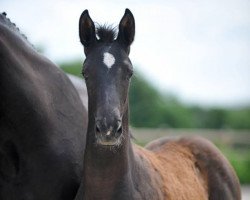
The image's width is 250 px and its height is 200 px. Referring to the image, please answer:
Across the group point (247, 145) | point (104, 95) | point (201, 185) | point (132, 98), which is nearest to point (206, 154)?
point (201, 185)

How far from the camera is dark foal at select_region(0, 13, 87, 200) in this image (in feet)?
17.3

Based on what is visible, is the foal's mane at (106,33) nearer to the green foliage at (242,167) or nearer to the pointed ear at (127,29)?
the pointed ear at (127,29)

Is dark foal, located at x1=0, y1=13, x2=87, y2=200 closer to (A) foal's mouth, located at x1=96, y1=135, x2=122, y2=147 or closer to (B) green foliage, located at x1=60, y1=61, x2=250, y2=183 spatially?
(A) foal's mouth, located at x1=96, y1=135, x2=122, y2=147

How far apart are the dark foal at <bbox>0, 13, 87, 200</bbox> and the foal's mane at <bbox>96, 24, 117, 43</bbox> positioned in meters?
0.92

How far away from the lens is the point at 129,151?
5023 mm

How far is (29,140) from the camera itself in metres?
5.30

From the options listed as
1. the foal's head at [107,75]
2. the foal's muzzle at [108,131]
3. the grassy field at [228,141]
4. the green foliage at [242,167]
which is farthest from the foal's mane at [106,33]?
the green foliage at [242,167]

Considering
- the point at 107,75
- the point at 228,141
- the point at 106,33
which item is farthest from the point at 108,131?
the point at 228,141

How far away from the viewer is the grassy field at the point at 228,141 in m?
17.6

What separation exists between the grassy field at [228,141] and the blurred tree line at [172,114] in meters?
12.5

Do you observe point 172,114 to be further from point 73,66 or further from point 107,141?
point 107,141

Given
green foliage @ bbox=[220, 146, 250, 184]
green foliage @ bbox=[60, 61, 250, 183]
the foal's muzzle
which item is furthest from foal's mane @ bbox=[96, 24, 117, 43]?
green foliage @ bbox=[60, 61, 250, 183]

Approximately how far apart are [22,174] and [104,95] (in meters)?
1.32

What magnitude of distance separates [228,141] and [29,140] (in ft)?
52.0
